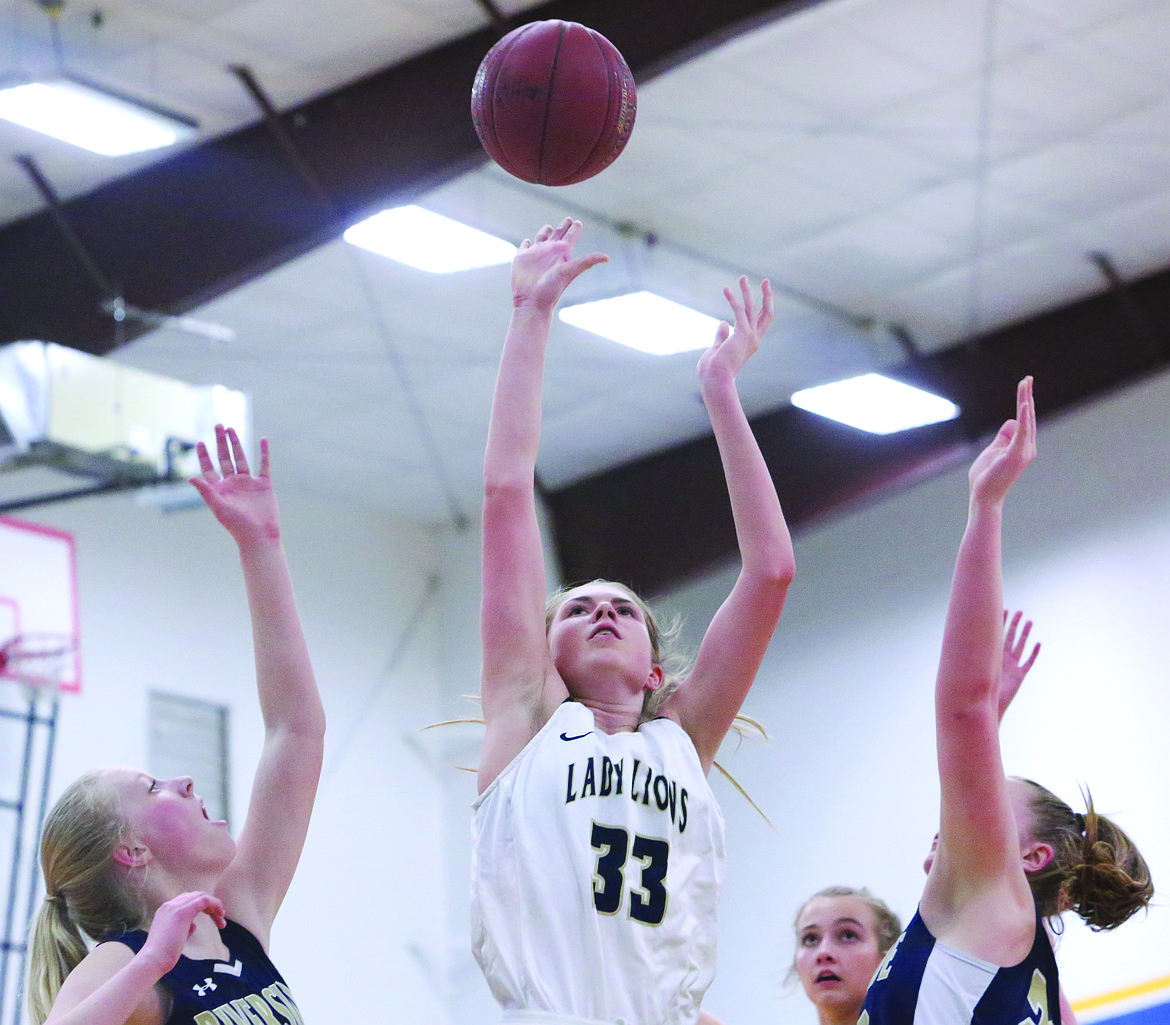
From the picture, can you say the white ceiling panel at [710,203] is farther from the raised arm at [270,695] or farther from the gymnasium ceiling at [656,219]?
the raised arm at [270,695]

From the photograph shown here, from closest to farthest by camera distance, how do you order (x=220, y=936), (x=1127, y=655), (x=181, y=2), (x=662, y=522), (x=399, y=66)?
(x=220, y=936) → (x=181, y=2) → (x=399, y=66) → (x=1127, y=655) → (x=662, y=522)

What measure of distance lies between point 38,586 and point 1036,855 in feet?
25.2

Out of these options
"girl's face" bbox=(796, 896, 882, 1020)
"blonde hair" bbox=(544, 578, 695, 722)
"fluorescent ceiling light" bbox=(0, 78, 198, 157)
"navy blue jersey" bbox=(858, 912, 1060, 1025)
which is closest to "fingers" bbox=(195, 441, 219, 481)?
"blonde hair" bbox=(544, 578, 695, 722)

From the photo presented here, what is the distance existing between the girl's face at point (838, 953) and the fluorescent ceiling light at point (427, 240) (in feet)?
16.6

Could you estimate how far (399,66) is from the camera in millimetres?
8273

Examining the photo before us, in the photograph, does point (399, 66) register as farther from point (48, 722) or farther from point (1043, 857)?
point (1043, 857)

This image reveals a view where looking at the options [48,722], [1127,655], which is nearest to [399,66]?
[48,722]

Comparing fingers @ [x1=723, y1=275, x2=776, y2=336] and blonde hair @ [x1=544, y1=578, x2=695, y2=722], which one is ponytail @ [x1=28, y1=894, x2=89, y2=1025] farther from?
fingers @ [x1=723, y1=275, x2=776, y2=336]

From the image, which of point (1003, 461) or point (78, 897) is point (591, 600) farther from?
point (78, 897)

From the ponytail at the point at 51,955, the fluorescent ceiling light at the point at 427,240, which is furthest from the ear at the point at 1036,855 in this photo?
the fluorescent ceiling light at the point at 427,240

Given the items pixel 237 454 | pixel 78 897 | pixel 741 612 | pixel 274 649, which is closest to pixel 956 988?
pixel 741 612

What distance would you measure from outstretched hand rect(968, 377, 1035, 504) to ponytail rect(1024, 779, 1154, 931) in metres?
0.52

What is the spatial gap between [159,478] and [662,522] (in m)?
3.99

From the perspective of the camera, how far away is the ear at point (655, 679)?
2.82 meters
